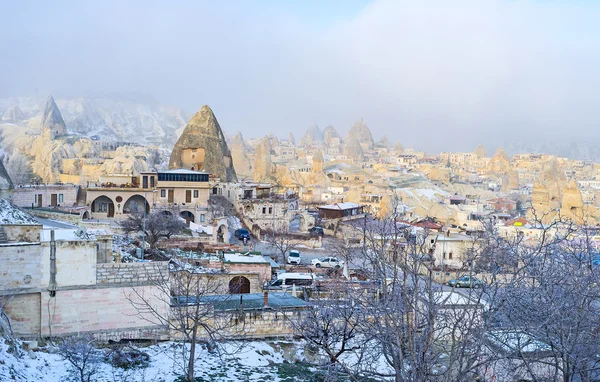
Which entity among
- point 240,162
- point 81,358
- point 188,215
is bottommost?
point 81,358

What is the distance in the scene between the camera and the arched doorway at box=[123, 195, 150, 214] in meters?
32.1

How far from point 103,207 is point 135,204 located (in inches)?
67.2

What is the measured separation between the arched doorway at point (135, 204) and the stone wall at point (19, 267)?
20.8m

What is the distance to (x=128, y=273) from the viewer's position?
12.0 meters

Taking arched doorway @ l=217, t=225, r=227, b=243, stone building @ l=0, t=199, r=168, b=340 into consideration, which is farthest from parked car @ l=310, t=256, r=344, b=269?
stone building @ l=0, t=199, r=168, b=340

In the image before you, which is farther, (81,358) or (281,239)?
(281,239)

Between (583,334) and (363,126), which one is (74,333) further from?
(363,126)

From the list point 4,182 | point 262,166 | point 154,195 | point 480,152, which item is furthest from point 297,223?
point 480,152

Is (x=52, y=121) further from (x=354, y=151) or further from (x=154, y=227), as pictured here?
(x=154, y=227)

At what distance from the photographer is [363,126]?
18162cm

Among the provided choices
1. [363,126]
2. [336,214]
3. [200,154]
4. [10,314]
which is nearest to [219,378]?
[10,314]

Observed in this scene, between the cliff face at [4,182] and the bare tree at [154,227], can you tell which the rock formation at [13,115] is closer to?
the cliff face at [4,182]

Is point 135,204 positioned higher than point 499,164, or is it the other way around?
point 499,164

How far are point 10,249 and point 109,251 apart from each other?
7.92ft
